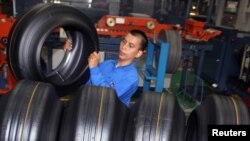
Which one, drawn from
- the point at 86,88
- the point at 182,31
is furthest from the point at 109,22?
the point at 86,88

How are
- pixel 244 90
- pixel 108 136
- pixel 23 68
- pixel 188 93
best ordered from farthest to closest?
pixel 188 93 < pixel 244 90 < pixel 23 68 < pixel 108 136

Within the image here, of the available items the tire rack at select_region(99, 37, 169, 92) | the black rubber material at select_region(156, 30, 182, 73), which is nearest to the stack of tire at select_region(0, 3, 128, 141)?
the tire rack at select_region(99, 37, 169, 92)

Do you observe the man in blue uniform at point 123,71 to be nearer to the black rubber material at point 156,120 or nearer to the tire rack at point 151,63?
the black rubber material at point 156,120

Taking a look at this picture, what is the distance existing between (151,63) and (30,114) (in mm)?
1858

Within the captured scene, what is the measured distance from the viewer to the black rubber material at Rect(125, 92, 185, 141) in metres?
1.38

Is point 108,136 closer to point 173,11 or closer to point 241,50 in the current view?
point 241,50

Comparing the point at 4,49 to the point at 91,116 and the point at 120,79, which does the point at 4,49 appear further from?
the point at 91,116

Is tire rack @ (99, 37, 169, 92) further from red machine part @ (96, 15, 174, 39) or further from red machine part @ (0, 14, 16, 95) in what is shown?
red machine part @ (0, 14, 16, 95)

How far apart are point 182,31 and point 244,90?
1.19 meters

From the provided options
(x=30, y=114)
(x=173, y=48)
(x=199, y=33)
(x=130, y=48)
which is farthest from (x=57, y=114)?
(x=199, y=33)

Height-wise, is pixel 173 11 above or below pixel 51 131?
above

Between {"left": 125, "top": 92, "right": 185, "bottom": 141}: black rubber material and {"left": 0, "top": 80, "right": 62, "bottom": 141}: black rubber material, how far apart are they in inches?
16.6

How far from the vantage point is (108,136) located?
1.35m

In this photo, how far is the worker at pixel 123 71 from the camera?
1.72m
